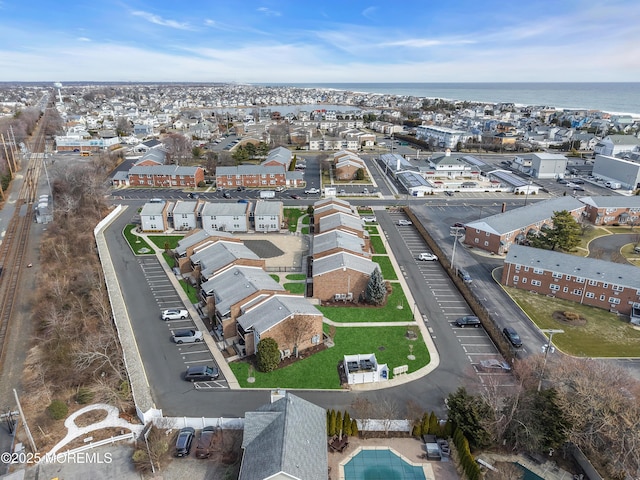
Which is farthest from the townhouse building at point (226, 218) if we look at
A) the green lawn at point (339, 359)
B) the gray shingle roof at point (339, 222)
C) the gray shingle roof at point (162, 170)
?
the green lawn at point (339, 359)

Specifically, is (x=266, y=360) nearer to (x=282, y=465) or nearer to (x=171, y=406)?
(x=171, y=406)

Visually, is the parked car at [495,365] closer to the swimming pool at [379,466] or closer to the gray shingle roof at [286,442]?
the swimming pool at [379,466]

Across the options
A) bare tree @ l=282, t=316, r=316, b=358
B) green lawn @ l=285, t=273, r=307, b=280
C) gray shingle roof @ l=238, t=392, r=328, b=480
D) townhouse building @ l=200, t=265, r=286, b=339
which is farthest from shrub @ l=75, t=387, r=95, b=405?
green lawn @ l=285, t=273, r=307, b=280

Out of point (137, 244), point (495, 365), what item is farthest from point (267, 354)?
point (137, 244)

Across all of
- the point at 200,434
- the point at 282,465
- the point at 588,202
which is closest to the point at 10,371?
the point at 200,434

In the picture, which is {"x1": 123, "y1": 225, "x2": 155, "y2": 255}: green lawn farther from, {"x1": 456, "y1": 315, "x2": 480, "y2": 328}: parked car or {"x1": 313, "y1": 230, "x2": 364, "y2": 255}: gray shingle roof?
{"x1": 456, "y1": 315, "x2": 480, "y2": 328}: parked car
